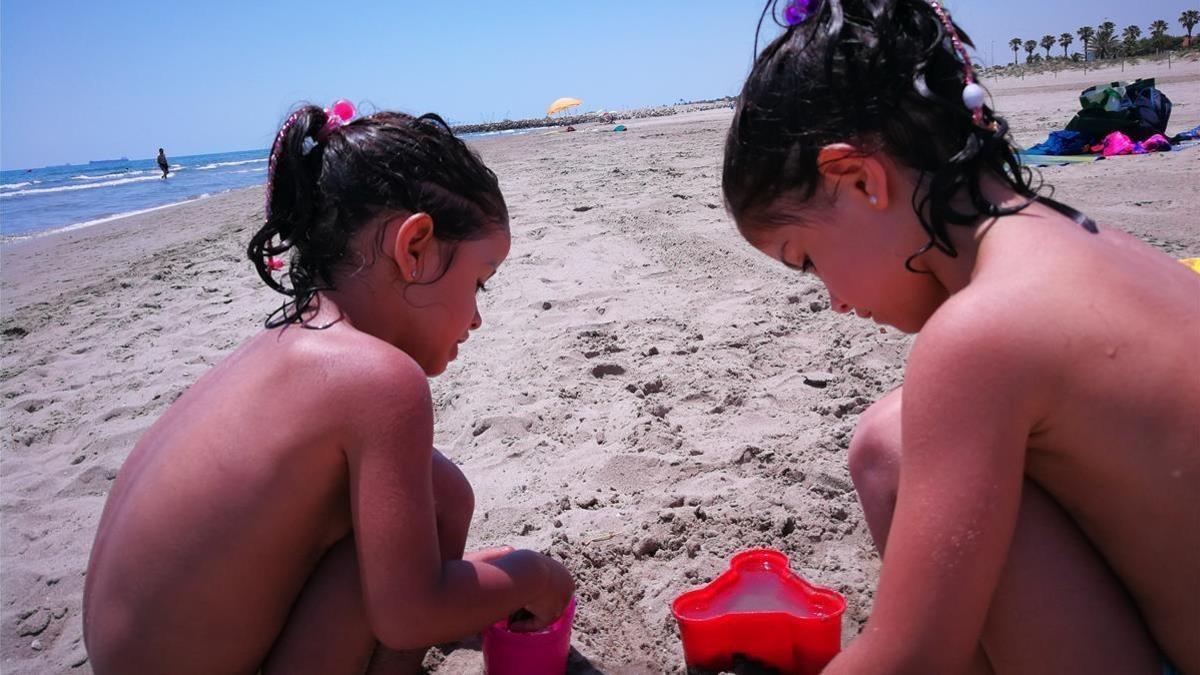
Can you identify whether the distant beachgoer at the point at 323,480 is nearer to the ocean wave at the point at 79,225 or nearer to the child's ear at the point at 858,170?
the child's ear at the point at 858,170

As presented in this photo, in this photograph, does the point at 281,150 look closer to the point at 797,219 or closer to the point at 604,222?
the point at 797,219

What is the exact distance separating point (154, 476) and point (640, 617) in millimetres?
1083

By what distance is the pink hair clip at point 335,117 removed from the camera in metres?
1.76

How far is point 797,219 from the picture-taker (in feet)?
4.70

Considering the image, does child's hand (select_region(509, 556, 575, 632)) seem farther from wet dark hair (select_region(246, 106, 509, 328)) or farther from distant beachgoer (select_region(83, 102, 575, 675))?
wet dark hair (select_region(246, 106, 509, 328))

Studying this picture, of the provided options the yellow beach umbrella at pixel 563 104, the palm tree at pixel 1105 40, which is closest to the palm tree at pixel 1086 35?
the palm tree at pixel 1105 40

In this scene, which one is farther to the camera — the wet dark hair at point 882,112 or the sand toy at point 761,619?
the sand toy at point 761,619

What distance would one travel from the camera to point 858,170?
1326 mm

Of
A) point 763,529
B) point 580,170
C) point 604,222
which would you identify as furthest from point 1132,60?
point 763,529

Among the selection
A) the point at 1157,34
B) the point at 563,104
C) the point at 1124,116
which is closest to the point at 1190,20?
the point at 1157,34

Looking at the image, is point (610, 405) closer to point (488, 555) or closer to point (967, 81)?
point (488, 555)

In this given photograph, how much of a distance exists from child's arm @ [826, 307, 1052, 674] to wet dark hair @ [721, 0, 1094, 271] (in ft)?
0.93

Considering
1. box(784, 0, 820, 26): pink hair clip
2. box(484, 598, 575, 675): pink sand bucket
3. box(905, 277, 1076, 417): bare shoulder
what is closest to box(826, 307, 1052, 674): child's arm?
box(905, 277, 1076, 417): bare shoulder

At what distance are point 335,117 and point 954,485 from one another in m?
1.42
